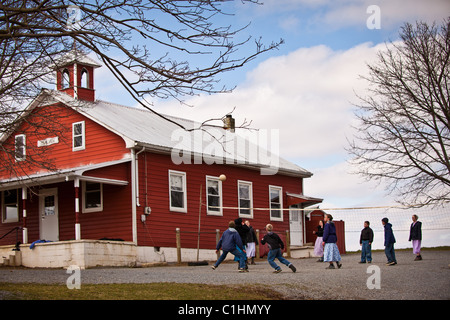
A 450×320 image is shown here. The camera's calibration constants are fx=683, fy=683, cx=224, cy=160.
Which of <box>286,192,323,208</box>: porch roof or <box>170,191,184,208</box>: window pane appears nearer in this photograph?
<box>170,191,184,208</box>: window pane

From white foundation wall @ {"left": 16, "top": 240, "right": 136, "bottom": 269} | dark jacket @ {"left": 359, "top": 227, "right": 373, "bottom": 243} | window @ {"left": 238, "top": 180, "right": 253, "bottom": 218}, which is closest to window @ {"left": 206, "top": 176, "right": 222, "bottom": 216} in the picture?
window @ {"left": 238, "top": 180, "right": 253, "bottom": 218}

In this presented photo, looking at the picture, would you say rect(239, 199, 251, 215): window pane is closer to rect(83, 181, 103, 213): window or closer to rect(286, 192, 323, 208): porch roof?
rect(286, 192, 323, 208): porch roof

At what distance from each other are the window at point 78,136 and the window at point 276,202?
10.6 meters

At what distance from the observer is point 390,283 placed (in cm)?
1659

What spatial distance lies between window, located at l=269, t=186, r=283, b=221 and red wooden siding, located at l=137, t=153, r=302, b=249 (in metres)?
0.32

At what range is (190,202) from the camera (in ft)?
96.8

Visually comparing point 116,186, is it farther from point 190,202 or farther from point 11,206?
point 11,206

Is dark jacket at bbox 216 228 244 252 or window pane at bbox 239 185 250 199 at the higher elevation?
window pane at bbox 239 185 250 199

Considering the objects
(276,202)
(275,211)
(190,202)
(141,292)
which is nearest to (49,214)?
(190,202)

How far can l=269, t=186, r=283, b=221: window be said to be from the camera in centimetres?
3506

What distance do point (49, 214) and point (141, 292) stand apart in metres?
16.0
